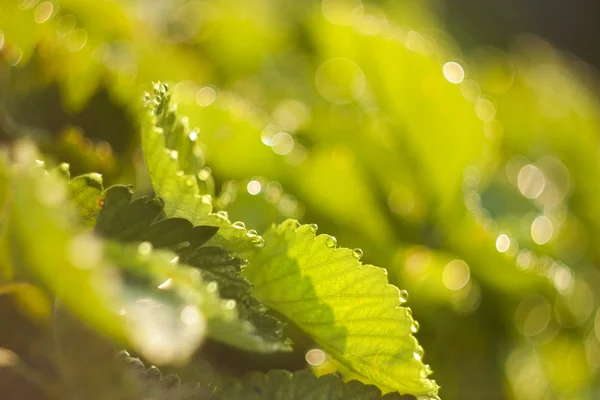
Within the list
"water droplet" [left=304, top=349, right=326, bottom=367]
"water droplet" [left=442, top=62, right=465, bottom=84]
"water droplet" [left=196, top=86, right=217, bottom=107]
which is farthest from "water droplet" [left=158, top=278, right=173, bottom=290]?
"water droplet" [left=442, top=62, right=465, bottom=84]

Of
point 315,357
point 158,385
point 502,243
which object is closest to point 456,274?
point 502,243

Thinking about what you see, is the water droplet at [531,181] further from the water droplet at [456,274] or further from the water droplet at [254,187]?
the water droplet at [254,187]

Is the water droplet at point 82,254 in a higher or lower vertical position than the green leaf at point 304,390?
lower

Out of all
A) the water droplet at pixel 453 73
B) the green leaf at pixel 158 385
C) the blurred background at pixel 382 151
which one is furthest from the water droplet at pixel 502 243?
the green leaf at pixel 158 385

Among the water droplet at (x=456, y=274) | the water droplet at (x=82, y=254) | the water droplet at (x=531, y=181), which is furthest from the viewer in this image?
the water droplet at (x=531, y=181)

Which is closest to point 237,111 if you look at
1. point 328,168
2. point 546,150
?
point 328,168

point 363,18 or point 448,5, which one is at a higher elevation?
point 448,5

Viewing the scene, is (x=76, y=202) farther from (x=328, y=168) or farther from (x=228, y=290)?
(x=328, y=168)
